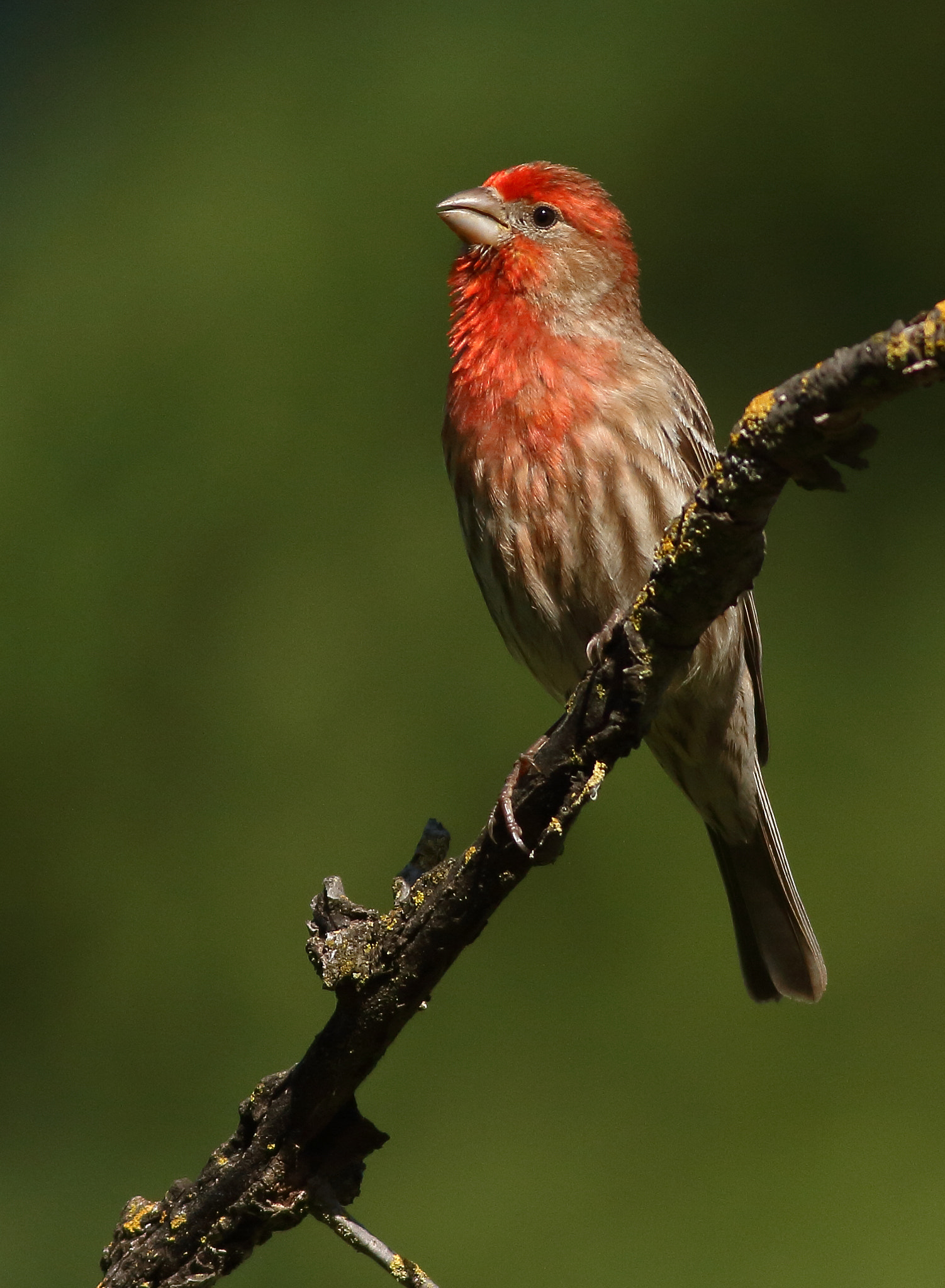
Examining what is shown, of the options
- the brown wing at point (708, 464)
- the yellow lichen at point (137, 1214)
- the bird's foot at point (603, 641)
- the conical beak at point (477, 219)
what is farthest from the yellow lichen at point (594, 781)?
the conical beak at point (477, 219)

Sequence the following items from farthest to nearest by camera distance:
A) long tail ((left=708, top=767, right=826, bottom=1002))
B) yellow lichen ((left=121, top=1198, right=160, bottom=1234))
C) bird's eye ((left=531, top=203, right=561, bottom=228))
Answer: long tail ((left=708, top=767, right=826, bottom=1002))
bird's eye ((left=531, top=203, right=561, bottom=228))
yellow lichen ((left=121, top=1198, right=160, bottom=1234))

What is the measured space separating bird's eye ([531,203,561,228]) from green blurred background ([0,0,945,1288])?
156 cm

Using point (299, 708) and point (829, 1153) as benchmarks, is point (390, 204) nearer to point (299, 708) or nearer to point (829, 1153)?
point (299, 708)

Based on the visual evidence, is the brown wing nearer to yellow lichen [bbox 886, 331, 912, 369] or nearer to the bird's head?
the bird's head

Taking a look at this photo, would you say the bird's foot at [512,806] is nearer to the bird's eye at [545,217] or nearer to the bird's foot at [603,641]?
the bird's foot at [603,641]

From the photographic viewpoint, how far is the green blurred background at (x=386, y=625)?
5.43 meters

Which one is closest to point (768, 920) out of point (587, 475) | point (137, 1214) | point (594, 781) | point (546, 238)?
point (587, 475)

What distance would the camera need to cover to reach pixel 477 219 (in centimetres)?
484

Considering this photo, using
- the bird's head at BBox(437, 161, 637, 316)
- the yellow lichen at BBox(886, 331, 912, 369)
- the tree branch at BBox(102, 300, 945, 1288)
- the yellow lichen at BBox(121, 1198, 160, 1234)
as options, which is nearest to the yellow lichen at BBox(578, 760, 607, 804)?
the tree branch at BBox(102, 300, 945, 1288)

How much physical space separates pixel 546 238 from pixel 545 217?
78 mm

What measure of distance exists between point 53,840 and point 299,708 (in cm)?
104

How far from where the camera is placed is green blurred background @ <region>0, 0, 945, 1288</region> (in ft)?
17.8

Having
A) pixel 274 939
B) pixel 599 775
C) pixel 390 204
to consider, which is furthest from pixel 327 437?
pixel 599 775

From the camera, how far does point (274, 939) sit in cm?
579
